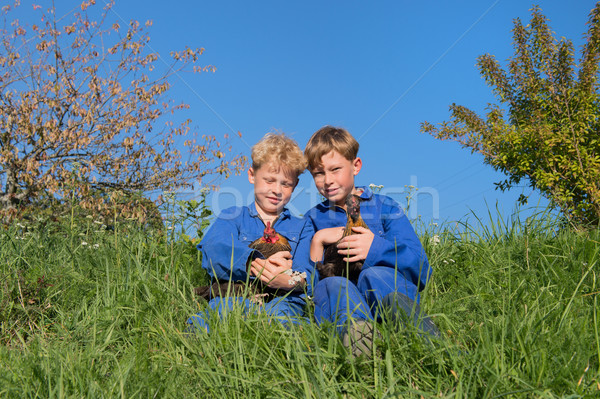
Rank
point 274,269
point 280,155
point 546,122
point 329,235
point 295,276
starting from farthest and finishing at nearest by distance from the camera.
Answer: point 546,122, point 280,155, point 329,235, point 274,269, point 295,276

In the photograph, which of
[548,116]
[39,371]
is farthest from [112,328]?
[548,116]

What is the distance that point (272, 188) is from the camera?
351cm

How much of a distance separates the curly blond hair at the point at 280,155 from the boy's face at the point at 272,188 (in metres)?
0.04

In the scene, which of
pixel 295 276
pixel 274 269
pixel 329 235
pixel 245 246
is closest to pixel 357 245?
pixel 329 235

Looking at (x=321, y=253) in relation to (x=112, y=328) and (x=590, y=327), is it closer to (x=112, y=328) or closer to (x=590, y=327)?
(x=112, y=328)

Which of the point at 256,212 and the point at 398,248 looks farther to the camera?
the point at 256,212

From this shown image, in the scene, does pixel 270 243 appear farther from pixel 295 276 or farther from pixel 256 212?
pixel 295 276

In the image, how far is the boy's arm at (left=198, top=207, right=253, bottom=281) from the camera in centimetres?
320

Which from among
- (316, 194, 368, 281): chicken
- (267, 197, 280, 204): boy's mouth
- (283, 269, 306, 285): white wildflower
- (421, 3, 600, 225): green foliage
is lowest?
(283, 269, 306, 285): white wildflower

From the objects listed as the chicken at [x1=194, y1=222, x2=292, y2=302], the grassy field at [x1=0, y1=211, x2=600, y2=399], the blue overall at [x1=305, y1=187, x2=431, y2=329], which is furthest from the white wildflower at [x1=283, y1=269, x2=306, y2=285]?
the grassy field at [x1=0, y1=211, x2=600, y2=399]

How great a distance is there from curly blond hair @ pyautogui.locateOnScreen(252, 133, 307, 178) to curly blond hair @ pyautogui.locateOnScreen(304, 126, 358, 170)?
0.25 ft

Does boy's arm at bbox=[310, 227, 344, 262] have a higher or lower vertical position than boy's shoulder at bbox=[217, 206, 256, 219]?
lower

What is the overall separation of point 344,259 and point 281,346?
2.63ft

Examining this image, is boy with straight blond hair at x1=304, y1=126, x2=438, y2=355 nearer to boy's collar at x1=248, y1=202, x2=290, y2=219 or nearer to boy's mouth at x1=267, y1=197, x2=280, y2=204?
boy's collar at x1=248, y1=202, x2=290, y2=219
